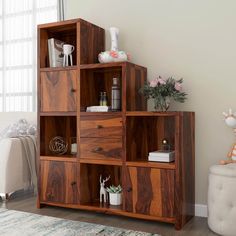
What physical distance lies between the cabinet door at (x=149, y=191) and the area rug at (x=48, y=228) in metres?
0.24

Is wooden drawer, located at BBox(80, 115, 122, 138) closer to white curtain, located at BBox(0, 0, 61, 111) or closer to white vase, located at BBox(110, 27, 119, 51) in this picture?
white vase, located at BBox(110, 27, 119, 51)

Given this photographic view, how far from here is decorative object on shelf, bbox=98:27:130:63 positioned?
113 inches

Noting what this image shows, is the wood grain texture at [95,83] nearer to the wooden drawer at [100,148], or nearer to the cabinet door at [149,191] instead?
the wooden drawer at [100,148]

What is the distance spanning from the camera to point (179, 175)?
2502mm

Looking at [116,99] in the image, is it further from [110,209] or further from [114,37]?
[110,209]

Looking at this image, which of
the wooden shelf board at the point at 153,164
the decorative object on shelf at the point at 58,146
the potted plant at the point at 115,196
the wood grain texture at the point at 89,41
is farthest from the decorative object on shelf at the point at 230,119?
the decorative object on shelf at the point at 58,146

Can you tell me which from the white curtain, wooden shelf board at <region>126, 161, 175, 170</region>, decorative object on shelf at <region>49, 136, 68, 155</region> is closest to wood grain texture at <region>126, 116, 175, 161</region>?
wooden shelf board at <region>126, 161, 175, 170</region>

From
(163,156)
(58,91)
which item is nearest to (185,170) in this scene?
(163,156)

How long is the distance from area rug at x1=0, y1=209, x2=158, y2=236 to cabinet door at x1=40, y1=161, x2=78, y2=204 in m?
0.25

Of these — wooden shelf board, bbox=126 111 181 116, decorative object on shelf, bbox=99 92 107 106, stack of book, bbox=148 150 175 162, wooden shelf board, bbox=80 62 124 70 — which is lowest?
stack of book, bbox=148 150 175 162

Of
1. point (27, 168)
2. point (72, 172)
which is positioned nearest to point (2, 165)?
point (27, 168)

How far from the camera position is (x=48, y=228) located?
8.23 feet

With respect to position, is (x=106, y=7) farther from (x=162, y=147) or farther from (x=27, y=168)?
(x=27, y=168)

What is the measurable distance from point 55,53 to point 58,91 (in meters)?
0.37
